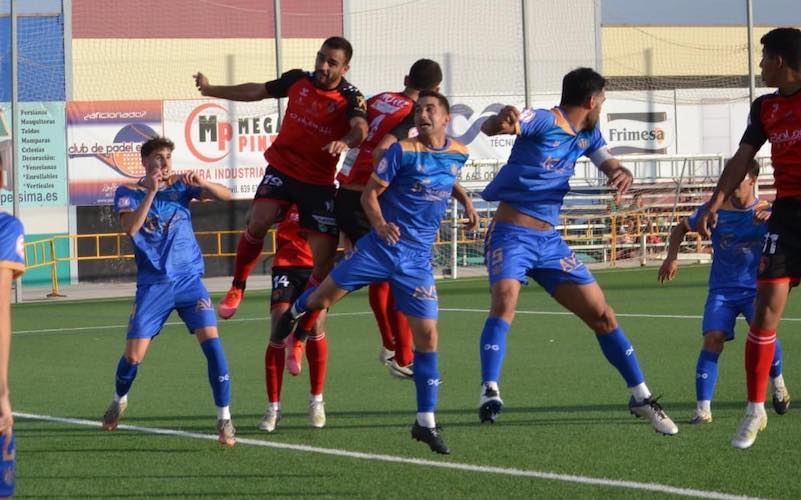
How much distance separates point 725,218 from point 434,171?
9.55ft

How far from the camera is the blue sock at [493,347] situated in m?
9.06

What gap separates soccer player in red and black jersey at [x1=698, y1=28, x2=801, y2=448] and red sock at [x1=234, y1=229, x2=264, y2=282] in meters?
4.03

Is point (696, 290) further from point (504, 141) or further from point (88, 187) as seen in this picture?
point (88, 187)

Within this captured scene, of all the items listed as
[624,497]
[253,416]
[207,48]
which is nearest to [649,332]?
[253,416]

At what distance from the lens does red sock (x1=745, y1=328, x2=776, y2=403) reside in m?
8.26

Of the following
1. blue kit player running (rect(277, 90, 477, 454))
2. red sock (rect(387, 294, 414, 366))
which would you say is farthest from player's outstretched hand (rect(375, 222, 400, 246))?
red sock (rect(387, 294, 414, 366))

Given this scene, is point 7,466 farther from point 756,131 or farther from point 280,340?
point 756,131

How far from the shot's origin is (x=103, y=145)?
1329 inches

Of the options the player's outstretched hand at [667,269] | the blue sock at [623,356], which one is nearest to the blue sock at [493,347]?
the blue sock at [623,356]

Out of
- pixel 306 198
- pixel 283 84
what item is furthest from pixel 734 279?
pixel 283 84

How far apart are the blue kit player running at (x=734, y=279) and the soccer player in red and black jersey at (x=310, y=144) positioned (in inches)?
111

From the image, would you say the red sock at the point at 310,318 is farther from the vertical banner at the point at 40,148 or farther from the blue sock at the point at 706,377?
the vertical banner at the point at 40,148

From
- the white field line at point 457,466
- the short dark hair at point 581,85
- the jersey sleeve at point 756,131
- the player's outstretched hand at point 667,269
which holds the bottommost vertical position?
the white field line at point 457,466

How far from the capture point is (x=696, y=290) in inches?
974
